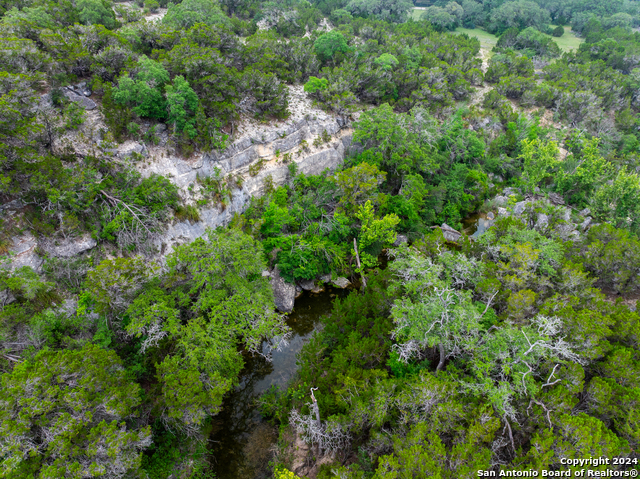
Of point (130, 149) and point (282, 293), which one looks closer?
point (130, 149)

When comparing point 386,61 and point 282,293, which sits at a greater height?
point 386,61

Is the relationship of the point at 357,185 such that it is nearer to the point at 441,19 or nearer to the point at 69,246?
the point at 69,246

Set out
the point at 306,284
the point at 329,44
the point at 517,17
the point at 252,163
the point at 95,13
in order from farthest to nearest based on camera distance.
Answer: the point at 517,17 → the point at 329,44 → the point at 95,13 → the point at 252,163 → the point at 306,284

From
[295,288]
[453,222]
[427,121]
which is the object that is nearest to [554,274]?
[453,222]

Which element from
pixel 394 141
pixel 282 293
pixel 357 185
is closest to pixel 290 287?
pixel 282 293

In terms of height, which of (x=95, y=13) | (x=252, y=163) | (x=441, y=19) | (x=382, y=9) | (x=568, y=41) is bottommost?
(x=252, y=163)

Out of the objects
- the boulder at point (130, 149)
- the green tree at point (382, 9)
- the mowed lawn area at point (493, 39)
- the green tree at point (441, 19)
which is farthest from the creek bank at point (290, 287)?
the green tree at point (441, 19)

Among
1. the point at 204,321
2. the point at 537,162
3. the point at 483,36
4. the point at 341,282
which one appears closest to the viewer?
the point at 204,321

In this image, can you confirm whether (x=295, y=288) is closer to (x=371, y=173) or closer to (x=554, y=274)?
(x=371, y=173)
